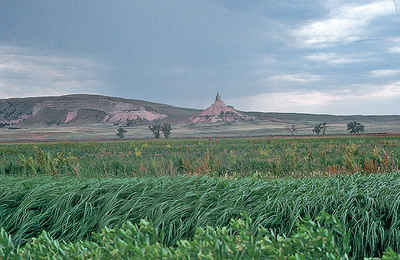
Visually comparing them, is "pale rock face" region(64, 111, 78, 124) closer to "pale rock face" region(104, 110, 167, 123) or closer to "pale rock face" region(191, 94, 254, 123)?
"pale rock face" region(104, 110, 167, 123)

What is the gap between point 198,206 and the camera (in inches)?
168

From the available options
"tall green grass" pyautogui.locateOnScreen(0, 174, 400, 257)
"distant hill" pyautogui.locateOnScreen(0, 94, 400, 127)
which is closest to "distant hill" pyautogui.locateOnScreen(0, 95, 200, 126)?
"distant hill" pyautogui.locateOnScreen(0, 94, 400, 127)

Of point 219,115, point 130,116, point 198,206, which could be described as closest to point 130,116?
point 130,116

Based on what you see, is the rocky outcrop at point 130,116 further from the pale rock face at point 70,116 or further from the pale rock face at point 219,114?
the pale rock face at point 219,114

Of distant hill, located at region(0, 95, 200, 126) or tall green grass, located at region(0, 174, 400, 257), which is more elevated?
distant hill, located at region(0, 95, 200, 126)

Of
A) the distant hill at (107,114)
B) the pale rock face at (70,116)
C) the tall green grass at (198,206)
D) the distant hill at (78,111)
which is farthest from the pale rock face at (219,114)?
the tall green grass at (198,206)

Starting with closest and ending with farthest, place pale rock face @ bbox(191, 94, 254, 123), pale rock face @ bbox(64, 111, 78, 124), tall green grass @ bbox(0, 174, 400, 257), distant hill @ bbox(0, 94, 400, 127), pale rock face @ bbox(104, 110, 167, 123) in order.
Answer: tall green grass @ bbox(0, 174, 400, 257) → distant hill @ bbox(0, 94, 400, 127) → pale rock face @ bbox(191, 94, 254, 123) → pale rock face @ bbox(64, 111, 78, 124) → pale rock face @ bbox(104, 110, 167, 123)

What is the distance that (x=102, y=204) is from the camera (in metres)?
4.69

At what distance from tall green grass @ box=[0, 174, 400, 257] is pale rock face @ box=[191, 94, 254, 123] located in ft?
458

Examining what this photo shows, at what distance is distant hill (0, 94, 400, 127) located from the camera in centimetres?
14312

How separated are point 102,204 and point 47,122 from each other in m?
154

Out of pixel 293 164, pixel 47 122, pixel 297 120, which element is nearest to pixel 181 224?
pixel 293 164

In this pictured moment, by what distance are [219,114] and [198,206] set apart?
14856cm

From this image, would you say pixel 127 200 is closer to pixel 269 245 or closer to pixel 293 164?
pixel 269 245
